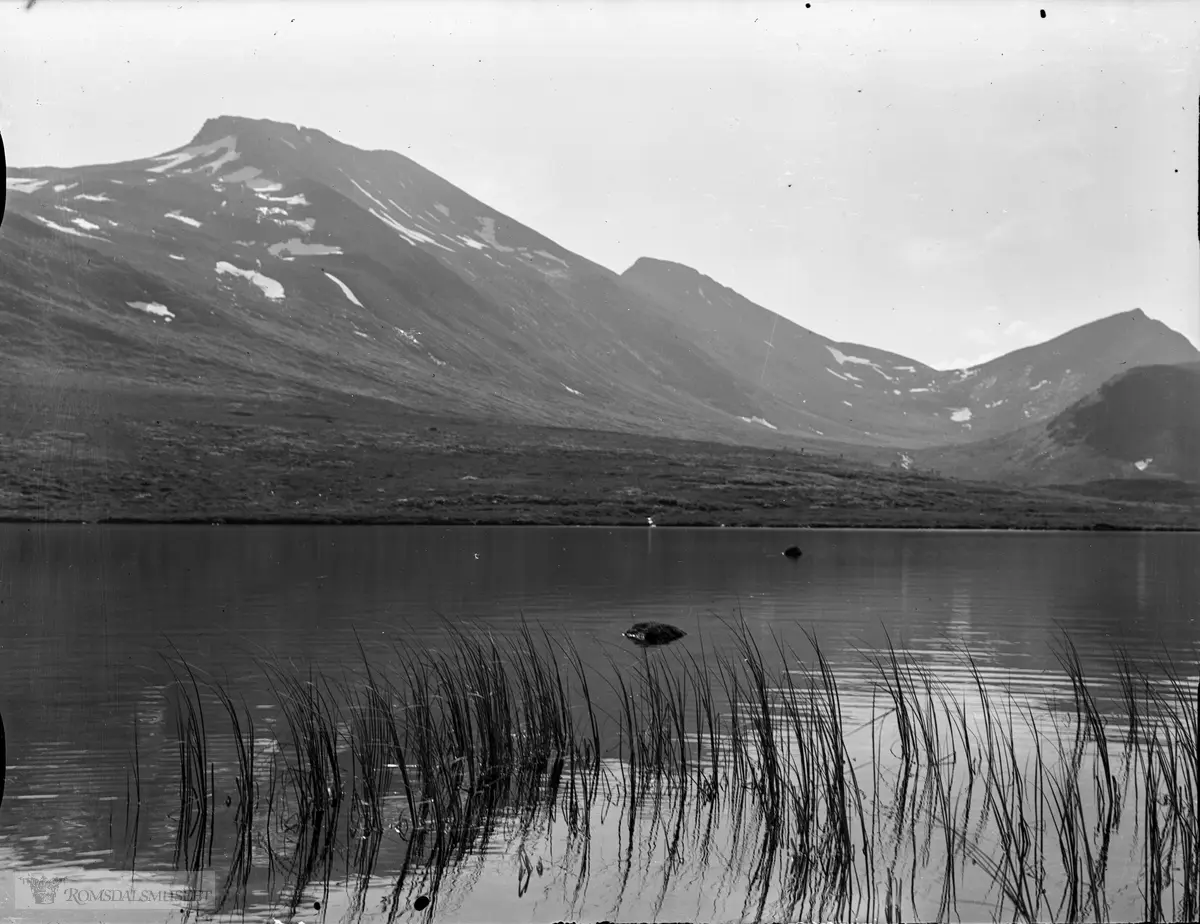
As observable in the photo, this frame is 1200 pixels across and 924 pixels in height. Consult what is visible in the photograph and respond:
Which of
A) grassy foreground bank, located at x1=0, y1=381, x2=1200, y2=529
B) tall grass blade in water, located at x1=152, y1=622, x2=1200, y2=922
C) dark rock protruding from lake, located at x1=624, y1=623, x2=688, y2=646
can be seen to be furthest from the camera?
grassy foreground bank, located at x1=0, y1=381, x2=1200, y2=529

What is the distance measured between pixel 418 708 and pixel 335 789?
214 centimetres

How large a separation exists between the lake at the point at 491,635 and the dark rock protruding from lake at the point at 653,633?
1.25ft

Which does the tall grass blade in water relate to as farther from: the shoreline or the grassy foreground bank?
the grassy foreground bank

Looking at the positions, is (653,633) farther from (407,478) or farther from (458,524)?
(407,478)

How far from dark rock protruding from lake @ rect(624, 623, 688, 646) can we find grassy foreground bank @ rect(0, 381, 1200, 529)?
294 feet

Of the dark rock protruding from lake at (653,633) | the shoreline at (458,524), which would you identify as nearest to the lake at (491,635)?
the dark rock protruding from lake at (653,633)

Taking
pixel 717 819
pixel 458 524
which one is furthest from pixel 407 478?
pixel 717 819

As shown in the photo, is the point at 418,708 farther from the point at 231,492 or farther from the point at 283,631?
the point at 231,492

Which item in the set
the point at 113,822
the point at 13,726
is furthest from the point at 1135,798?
the point at 13,726

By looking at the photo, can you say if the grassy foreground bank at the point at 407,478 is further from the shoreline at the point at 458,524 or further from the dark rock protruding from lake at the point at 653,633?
the dark rock protruding from lake at the point at 653,633

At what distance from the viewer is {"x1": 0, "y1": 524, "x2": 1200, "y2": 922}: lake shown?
43.9ft

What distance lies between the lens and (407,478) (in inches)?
5866

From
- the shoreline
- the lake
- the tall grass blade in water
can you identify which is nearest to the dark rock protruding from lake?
the lake

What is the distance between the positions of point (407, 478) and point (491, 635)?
133m
